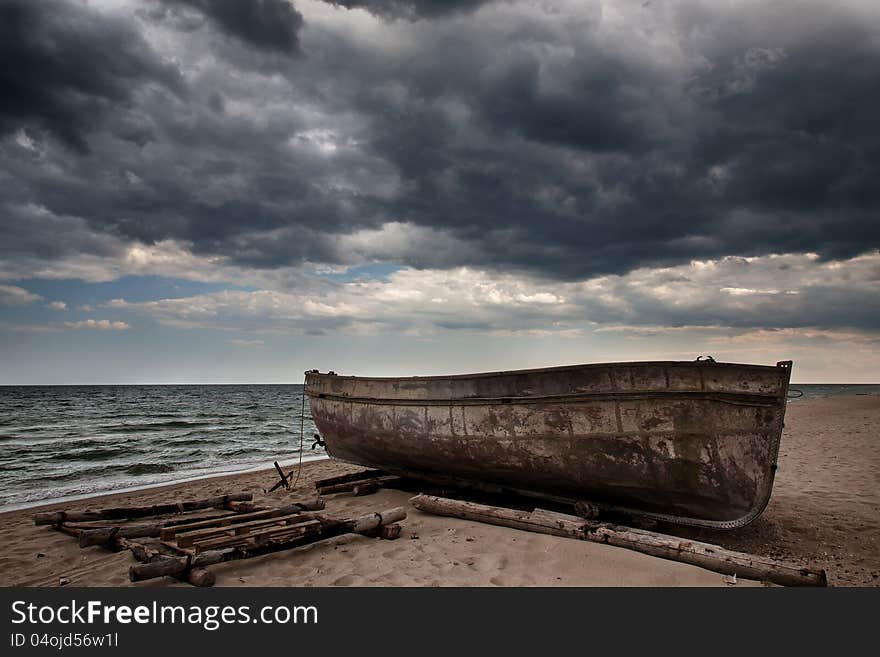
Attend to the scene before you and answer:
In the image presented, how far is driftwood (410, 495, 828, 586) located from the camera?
4096 mm

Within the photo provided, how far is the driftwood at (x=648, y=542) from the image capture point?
410 cm

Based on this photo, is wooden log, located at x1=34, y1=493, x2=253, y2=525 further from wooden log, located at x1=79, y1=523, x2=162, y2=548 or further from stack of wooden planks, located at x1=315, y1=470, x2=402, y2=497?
stack of wooden planks, located at x1=315, y1=470, x2=402, y2=497

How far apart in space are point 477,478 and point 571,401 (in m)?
2.07

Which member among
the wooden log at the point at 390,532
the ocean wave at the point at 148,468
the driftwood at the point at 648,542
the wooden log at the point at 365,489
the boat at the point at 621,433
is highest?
the boat at the point at 621,433

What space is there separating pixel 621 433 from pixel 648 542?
123cm

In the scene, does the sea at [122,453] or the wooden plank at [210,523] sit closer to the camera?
the wooden plank at [210,523]

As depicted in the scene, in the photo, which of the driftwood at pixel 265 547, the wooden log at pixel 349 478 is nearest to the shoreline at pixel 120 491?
the wooden log at pixel 349 478

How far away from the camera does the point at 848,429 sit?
1803cm

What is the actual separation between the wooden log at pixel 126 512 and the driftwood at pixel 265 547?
2.13m

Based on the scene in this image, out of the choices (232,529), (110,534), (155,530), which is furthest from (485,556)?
(110,534)

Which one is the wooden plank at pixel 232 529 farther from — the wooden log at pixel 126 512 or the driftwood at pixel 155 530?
the wooden log at pixel 126 512

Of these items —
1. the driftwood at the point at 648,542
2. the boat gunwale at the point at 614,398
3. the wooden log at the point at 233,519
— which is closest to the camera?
the driftwood at the point at 648,542

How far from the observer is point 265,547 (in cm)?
489

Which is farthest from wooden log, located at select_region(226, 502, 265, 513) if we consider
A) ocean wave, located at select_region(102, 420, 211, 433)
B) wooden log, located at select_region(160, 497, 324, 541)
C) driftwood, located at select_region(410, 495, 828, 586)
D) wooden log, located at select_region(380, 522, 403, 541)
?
ocean wave, located at select_region(102, 420, 211, 433)
